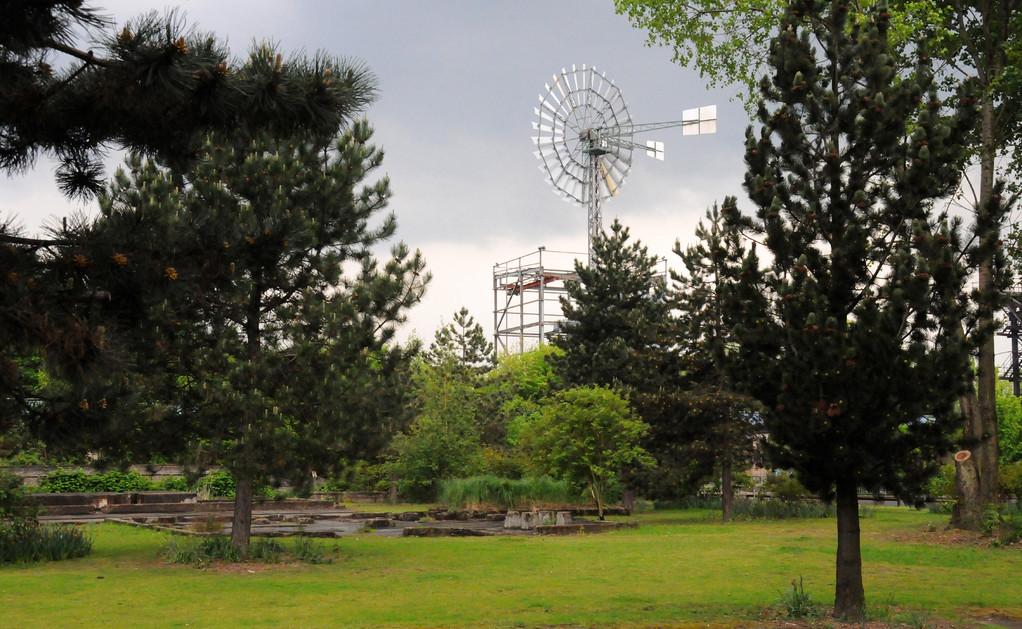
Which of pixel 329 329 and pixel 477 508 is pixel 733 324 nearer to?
pixel 329 329

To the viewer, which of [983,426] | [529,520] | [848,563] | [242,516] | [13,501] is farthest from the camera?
[529,520]

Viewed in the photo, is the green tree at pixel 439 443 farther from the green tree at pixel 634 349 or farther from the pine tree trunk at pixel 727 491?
the pine tree trunk at pixel 727 491

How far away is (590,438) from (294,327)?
1367 centimetres

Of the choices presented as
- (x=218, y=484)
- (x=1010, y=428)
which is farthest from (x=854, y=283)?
(x=1010, y=428)

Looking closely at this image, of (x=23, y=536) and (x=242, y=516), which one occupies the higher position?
(x=242, y=516)

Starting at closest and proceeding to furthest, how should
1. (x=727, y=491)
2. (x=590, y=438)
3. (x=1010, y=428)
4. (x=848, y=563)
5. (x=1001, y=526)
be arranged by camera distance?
1. (x=848, y=563)
2. (x=1001, y=526)
3. (x=590, y=438)
4. (x=727, y=491)
5. (x=1010, y=428)

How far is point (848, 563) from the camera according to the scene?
9.66 m

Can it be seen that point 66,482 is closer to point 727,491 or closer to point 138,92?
point 727,491

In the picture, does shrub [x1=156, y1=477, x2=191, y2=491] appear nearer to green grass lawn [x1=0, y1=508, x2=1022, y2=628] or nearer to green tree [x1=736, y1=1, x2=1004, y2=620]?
green grass lawn [x1=0, y1=508, x2=1022, y2=628]

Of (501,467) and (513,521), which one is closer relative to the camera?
(513,521)

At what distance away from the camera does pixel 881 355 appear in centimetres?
916

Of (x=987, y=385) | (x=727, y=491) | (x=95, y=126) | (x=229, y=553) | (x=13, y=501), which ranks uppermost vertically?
(x=95, y=126)

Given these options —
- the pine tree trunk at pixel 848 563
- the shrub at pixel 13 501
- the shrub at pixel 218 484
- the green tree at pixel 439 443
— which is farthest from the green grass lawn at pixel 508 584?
the green tree at pixel 439 443

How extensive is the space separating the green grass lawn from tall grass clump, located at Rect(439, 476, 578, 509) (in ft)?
34.1
